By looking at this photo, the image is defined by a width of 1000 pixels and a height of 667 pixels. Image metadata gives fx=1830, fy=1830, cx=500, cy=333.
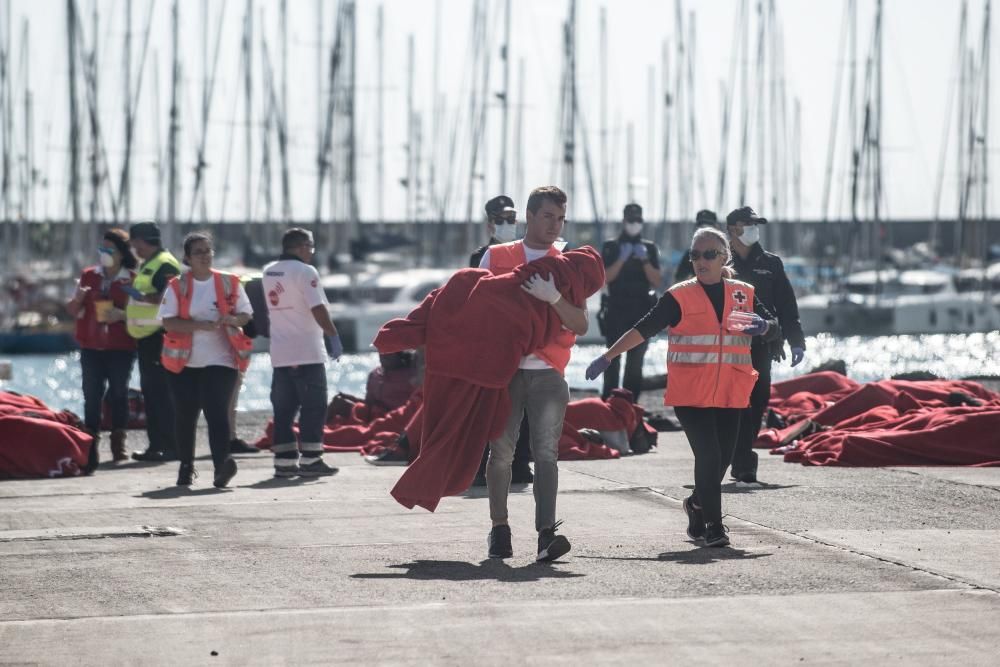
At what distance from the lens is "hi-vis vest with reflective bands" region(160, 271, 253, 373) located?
39.5 feet

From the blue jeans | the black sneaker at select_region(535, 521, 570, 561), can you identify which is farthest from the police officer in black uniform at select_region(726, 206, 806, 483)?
the black sneaker at select_region(535, 521, 570, 561)

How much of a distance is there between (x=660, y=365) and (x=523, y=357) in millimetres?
49575

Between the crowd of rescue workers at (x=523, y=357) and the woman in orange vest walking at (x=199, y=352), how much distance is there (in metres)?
0.01

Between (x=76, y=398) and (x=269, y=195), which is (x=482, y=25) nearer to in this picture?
(x=269, y=195)


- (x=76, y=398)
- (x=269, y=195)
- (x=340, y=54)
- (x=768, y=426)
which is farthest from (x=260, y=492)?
(x=269, y=195)

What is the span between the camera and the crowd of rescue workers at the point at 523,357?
8242mm

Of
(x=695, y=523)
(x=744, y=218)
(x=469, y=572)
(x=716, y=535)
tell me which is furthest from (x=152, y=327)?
(x=469, y=572)

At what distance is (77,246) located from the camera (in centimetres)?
5656

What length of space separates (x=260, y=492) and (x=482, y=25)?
46314 millimetres

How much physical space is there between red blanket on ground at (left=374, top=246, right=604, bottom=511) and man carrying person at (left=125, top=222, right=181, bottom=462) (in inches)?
223

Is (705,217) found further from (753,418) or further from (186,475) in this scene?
(186,475)

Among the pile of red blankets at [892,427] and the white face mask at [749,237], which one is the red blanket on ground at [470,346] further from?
the pile of red blankets at [892,427]

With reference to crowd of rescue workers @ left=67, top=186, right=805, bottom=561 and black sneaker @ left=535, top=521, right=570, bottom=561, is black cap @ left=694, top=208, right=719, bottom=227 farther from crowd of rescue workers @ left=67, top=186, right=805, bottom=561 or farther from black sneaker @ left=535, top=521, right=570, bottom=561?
black sneaker @ left=535, top=521, right=570, bottom=561

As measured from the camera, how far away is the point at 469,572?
7.68 metres
